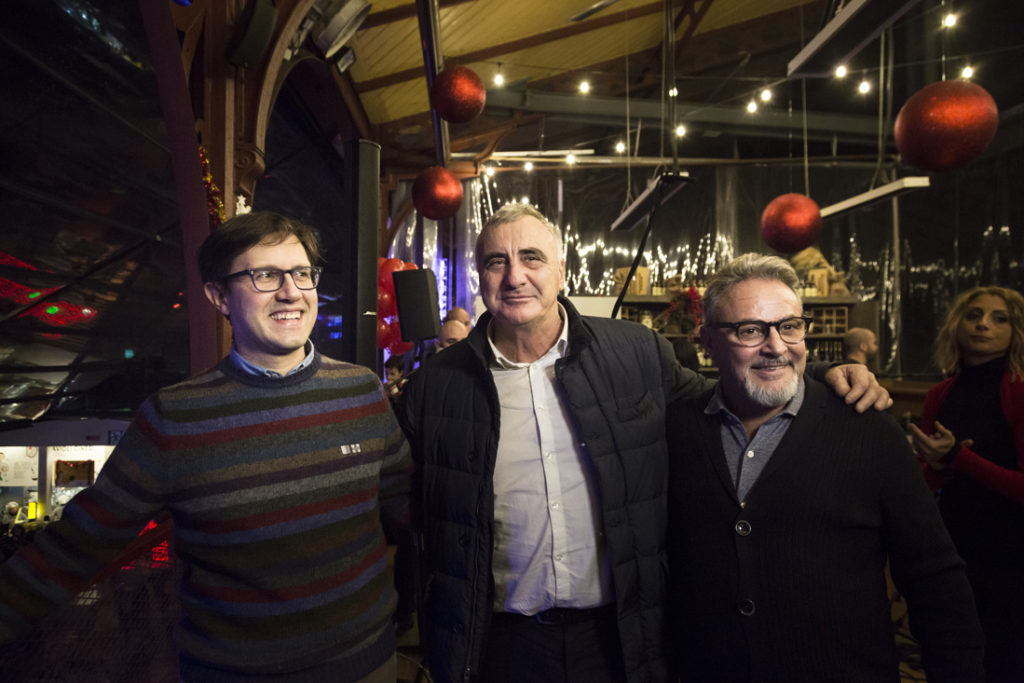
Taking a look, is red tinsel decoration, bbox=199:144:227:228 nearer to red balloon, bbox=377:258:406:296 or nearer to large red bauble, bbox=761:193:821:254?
red balloon, bbox=377:258:406:296

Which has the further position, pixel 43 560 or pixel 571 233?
pixel 571 233

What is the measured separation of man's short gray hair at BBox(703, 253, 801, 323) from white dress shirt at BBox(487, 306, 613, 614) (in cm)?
48

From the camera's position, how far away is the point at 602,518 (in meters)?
1.41

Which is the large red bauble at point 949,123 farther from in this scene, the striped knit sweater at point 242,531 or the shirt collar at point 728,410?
the striped knit sweater at point 242,531

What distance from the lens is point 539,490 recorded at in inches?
57.4

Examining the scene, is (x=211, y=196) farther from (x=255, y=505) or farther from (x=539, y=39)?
(x=539, y=39)

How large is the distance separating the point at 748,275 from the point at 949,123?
2008 mm

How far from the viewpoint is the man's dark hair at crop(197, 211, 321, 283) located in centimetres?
127

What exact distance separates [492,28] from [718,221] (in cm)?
412

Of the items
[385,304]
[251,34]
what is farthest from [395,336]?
[251,34]

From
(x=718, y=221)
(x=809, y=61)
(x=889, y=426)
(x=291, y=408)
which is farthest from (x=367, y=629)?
(x=718, y=221)

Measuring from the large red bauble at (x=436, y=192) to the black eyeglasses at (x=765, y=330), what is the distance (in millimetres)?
3476

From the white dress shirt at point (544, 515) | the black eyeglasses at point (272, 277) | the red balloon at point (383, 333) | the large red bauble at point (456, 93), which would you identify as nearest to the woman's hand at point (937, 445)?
the white dress shirt at point (544, 515)

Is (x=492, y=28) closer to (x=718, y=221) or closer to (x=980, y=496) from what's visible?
(x=718, y=221)
